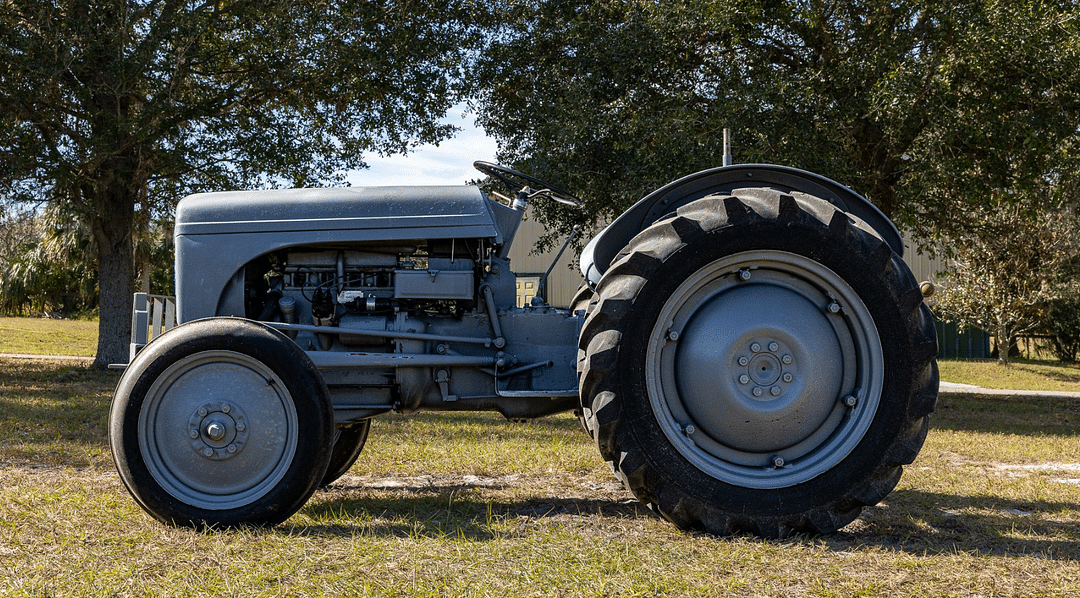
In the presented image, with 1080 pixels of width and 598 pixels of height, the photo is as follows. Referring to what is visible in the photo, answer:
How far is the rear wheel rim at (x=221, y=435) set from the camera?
4.19 meters

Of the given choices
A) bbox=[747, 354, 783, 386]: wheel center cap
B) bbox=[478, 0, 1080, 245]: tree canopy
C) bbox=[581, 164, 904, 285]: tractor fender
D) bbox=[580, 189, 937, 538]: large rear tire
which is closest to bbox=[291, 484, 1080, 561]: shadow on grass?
bbox=[580, 189, 937, 538]: large rear tire

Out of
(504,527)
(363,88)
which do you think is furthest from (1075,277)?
(504,527)

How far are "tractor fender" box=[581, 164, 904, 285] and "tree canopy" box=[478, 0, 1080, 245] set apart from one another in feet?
17.7

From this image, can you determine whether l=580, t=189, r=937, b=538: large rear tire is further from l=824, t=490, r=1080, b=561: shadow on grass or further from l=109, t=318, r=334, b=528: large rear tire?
l=109, t=318, r=334, b=528: large rear tire

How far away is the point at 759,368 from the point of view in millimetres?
4172

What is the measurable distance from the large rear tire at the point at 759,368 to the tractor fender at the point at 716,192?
0.49 m

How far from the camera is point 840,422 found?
4219mm

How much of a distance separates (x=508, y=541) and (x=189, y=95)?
36.1 feet

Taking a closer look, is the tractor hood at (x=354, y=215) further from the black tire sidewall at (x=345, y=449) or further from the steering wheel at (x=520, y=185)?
the black tire sidewall at (x=345, y=449)

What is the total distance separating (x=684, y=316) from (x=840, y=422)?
3.00 feet

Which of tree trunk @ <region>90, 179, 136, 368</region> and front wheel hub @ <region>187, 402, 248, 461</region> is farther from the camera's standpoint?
tree trunk @ <region>90, 179, 136, 368</region>

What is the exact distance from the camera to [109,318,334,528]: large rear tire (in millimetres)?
4129

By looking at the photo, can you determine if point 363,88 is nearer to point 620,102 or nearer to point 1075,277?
point 620,102

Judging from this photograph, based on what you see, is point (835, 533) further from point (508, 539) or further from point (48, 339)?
point (48, 339)
